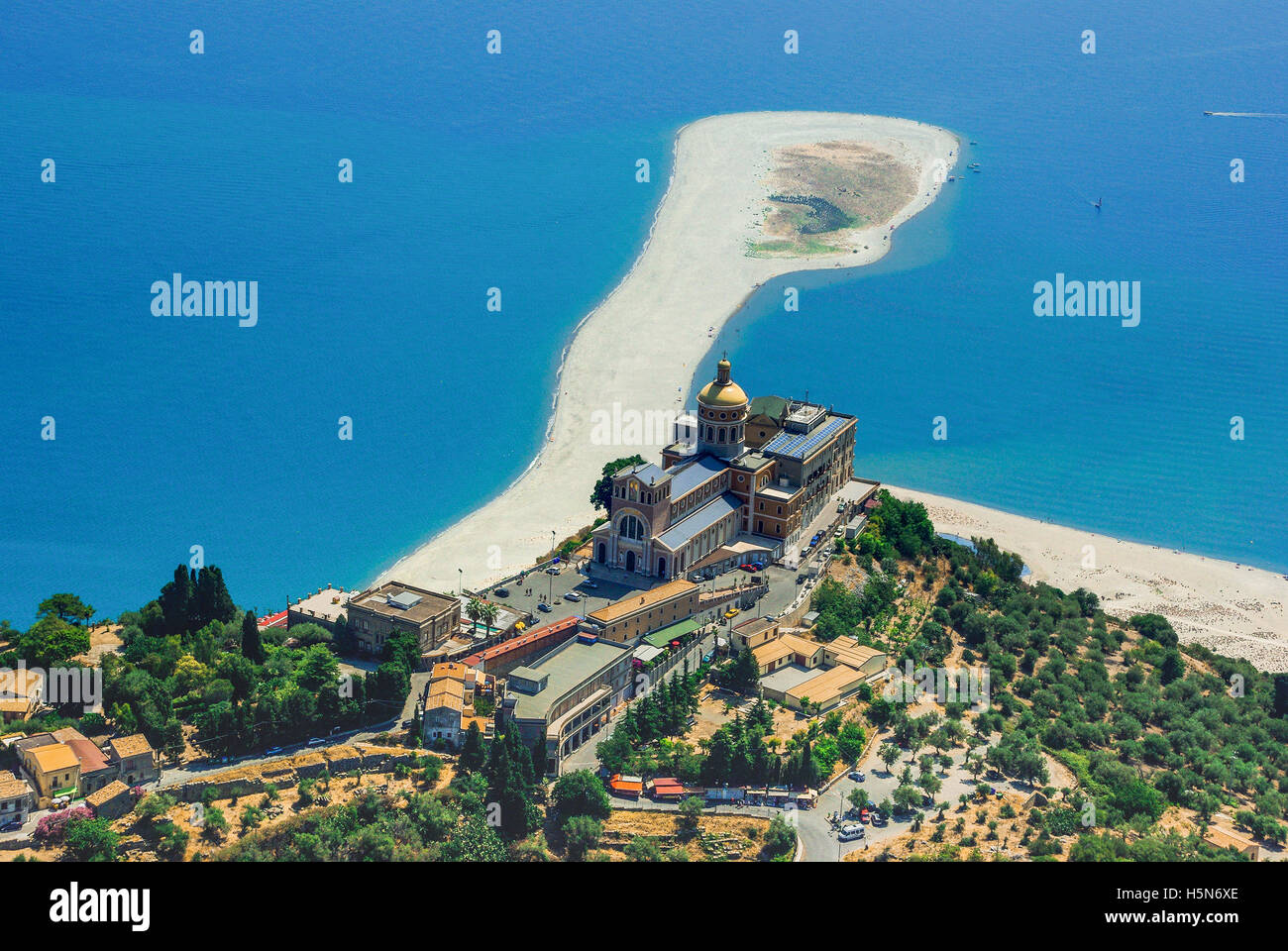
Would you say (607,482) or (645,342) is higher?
(645,342)

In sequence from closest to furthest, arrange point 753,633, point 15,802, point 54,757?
point 15,802
point 54,757
point 753,633

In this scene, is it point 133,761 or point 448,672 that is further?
point 448,672

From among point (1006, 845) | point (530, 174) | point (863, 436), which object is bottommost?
point (1006, 845)

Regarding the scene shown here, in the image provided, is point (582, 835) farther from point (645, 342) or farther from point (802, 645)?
point (645, 342)

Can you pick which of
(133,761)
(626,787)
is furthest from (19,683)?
(626,787)
